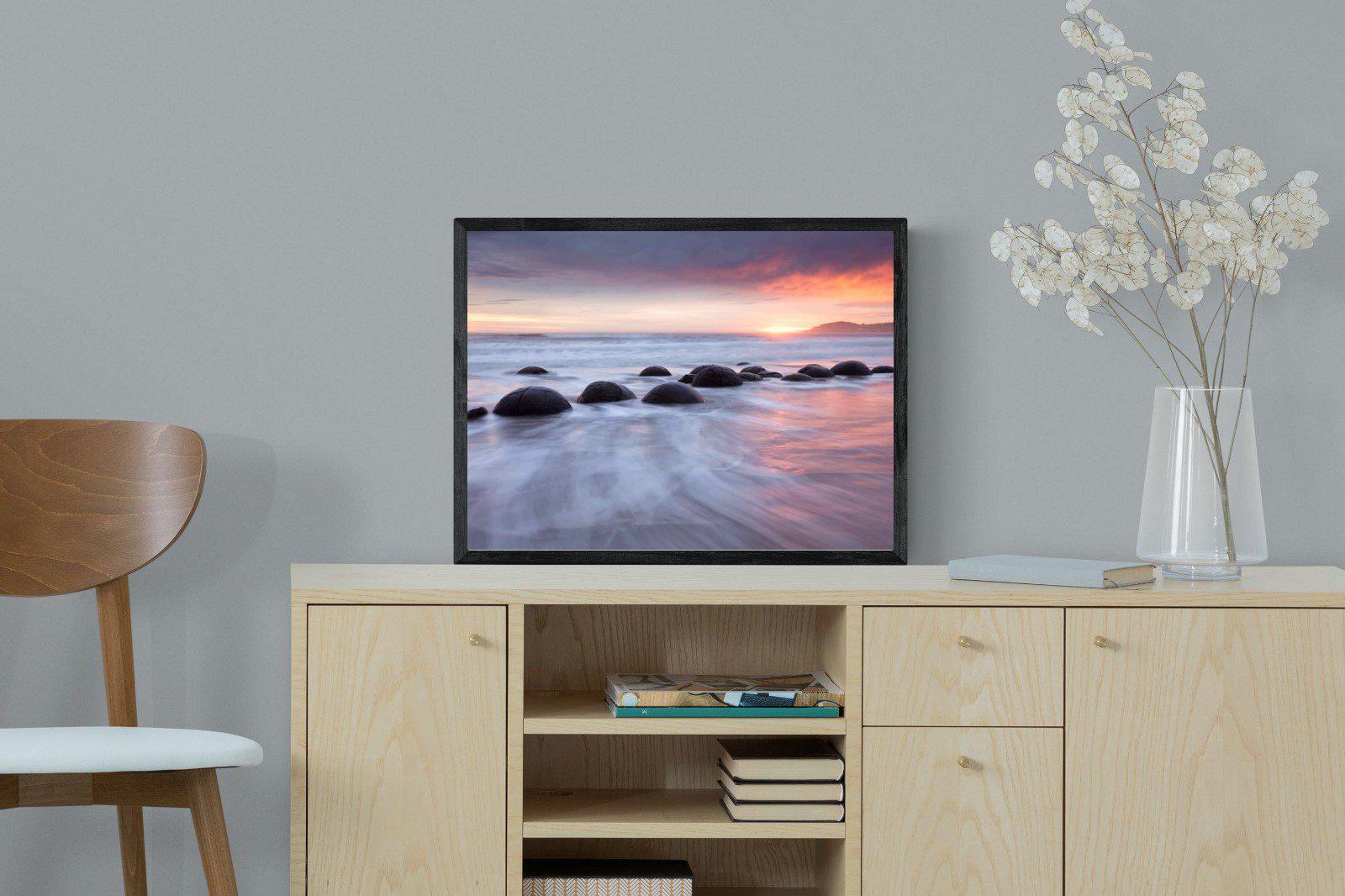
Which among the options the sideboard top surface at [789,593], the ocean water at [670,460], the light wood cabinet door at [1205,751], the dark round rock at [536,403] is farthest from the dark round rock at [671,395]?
the light wood cabinet door at [1205,751]

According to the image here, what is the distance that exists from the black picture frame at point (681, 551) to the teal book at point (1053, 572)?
0.73 feet

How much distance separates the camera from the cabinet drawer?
1.66 m

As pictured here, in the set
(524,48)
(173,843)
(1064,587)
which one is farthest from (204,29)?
(1064,587)

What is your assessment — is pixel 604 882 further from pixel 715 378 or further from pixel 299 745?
pixel 715 378

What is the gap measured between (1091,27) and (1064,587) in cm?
98

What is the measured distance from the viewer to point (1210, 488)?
1781 mm

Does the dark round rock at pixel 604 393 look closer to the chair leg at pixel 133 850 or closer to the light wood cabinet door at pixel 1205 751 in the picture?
the light wood cabinet door at pixel 1205 751

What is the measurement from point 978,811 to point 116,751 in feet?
3.83

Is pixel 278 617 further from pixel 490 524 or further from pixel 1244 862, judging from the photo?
pixel 1244 862

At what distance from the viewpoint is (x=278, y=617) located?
200cm

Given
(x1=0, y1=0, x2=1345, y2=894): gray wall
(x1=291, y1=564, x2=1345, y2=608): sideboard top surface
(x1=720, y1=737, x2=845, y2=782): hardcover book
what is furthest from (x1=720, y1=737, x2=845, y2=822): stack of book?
(x1=0, y1=0, x2=1345, y2=894): gray wall

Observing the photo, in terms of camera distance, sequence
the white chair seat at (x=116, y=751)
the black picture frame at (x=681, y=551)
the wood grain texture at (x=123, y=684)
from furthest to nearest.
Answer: the black picture frame at (x=681, y=551), the wood grain texture at (x=123, y=684), the white chair seat at (x=116, y=751)

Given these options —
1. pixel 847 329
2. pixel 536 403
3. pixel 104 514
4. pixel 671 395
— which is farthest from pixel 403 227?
pixel 847 329

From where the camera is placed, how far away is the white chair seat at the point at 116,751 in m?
1.42
